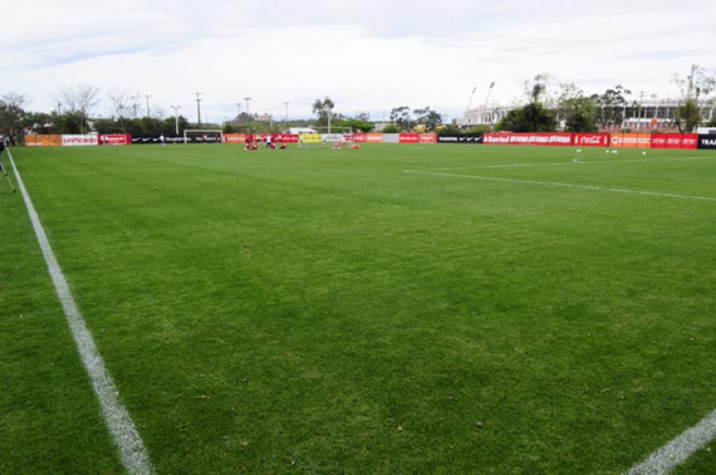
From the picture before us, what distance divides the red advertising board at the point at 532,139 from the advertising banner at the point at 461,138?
1.43m

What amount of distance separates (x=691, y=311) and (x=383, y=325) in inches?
109

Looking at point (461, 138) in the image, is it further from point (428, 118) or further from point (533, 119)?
point (428, 118)

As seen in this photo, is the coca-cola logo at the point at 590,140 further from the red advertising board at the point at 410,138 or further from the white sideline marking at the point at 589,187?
the white sideline marking at the point at 589,187

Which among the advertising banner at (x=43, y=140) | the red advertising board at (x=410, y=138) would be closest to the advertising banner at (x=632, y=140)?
the red advertising board at (x=410, y=138)

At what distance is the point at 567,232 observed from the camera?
8.50 metres

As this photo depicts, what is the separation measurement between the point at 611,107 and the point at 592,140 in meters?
87.8

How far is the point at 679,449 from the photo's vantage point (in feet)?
9.42

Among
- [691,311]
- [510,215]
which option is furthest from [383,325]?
[510,215]

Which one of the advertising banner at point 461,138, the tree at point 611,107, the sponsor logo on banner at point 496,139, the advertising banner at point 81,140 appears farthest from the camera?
the tree at point 611,107

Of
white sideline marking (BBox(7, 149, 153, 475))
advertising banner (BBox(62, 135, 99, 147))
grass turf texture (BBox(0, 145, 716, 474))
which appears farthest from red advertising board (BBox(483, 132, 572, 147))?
white sideline marking (BBox(7, 149, 153, 475))

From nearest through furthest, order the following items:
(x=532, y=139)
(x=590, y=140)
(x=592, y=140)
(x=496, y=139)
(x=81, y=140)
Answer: (x=592, y=140) → (x=590, y=140) → (x=532, y=139) → (x=496, y=139) → (x=81, y=140)

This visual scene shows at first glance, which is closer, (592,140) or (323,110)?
(592,140)

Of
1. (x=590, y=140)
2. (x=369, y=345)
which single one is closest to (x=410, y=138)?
(x=590, y=140)

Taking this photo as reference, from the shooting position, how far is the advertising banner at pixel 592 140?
4916 centimetres
